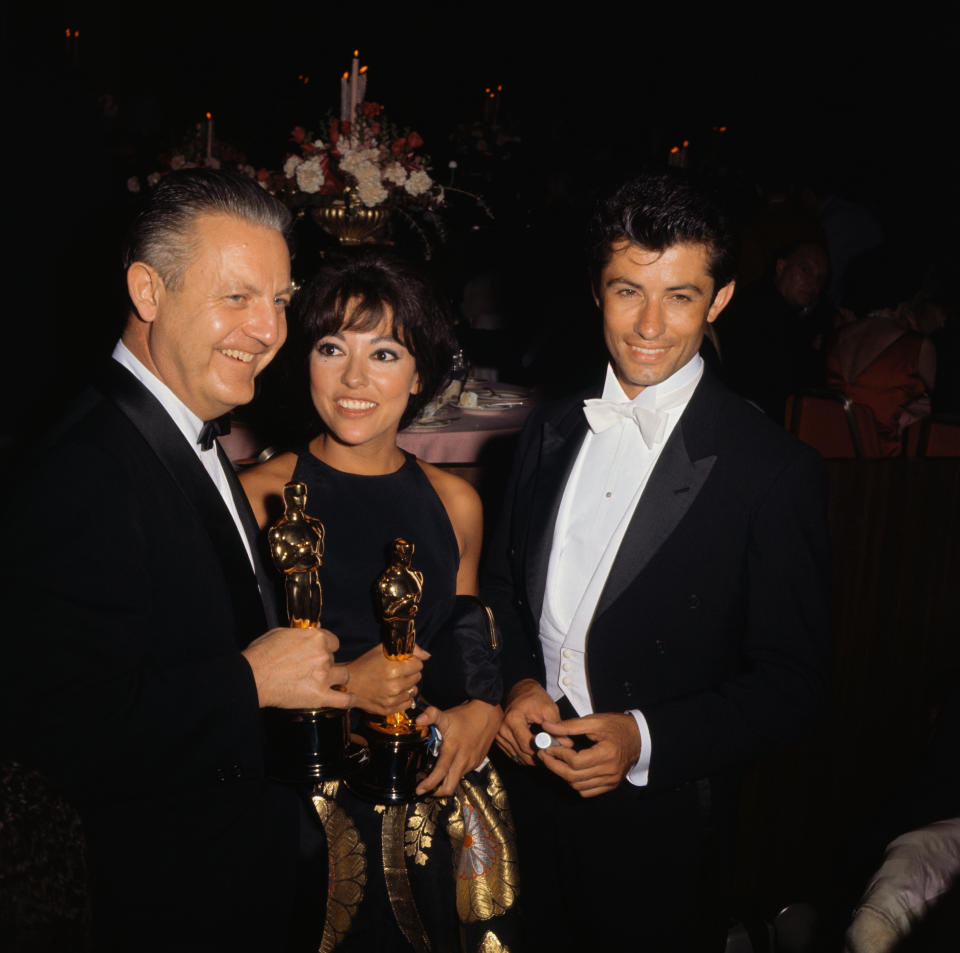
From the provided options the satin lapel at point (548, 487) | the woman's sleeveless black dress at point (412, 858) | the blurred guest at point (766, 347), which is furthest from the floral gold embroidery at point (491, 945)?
the blurred guest at point (766, 347)

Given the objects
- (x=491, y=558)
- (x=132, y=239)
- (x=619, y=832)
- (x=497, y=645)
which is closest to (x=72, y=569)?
(x=132, y=239)

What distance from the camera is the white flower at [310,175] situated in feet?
14.5

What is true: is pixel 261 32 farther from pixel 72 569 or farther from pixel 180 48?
pixel 72 569

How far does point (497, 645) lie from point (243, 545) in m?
0.73

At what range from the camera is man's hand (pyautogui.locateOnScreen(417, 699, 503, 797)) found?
1872mm

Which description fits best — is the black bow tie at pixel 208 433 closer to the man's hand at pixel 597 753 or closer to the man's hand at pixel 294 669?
the man's hand at pixel 294 669

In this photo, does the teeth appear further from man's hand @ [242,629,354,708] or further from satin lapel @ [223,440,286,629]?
man's hand @ [242,629,354,708]

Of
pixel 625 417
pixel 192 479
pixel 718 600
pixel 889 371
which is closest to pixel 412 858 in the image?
pixel 718 600

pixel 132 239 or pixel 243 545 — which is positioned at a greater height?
pixel 132 239

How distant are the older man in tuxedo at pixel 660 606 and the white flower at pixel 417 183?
2895 mm

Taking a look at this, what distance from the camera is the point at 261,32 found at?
38.8 ft

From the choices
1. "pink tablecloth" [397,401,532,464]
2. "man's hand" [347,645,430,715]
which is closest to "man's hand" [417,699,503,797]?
"man's hand" [347,645,430,715]

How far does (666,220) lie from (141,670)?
138 centimetres

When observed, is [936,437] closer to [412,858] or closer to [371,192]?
[371,192]
